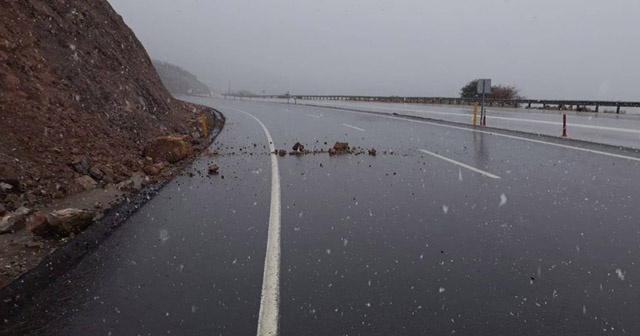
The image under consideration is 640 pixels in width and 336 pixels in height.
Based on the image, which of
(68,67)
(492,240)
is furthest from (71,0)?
(492,240)

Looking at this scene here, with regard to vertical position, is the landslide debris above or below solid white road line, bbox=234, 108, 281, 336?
above

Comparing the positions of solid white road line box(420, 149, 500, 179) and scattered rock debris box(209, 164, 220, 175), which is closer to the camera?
solid white road line box(420, 149, 500, 179)

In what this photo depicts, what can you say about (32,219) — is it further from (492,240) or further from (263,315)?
(492,240)

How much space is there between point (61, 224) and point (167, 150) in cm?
583

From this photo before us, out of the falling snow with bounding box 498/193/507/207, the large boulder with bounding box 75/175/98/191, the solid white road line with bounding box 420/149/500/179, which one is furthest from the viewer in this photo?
the solid white road line with bounding box 420/149/500/179

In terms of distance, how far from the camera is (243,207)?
6.27 metres

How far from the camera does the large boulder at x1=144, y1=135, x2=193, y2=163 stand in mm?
10617

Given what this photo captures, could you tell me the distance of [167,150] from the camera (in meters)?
10.8

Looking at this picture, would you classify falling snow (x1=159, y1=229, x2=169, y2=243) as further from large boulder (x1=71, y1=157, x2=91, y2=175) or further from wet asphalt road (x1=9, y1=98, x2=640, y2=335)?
large boulder (x1=71, y1=157, x2=91, y2=175)

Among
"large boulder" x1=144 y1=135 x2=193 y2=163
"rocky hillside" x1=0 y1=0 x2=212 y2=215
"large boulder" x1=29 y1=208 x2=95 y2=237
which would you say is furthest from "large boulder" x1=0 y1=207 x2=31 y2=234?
Result: "large boulder" x1=144 y1=135 x2=193 y2=163

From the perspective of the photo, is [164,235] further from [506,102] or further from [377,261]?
[506,102]

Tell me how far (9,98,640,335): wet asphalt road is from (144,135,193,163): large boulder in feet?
9.35

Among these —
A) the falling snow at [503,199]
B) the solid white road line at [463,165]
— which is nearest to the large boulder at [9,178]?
the falling snow at [503,199]

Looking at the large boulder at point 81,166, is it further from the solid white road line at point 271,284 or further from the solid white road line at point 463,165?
the solid white road line at point 463,165
